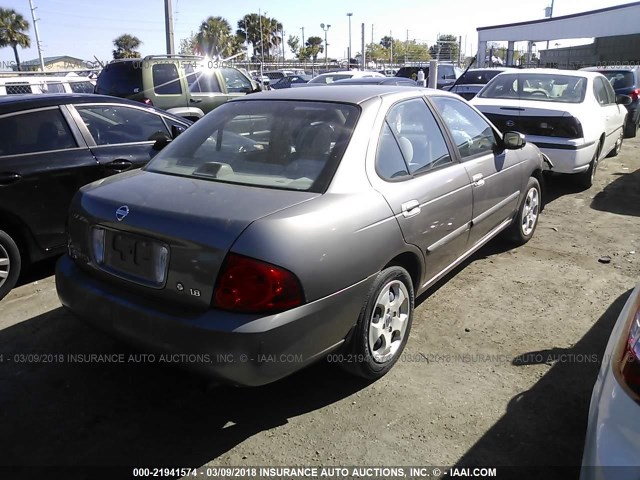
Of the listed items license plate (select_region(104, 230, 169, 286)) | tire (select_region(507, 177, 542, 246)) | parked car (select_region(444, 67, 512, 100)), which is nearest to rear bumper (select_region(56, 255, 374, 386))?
license plate (select_region(104, 230, 169, 286))

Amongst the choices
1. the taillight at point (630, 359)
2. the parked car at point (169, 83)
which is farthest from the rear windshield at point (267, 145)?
the parked car at point (169, 83)

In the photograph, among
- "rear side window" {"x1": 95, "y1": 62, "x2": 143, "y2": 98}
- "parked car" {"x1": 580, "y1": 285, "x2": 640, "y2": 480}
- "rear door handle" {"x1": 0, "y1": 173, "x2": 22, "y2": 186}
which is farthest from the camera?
"rear side window" {"x1": 95, "y1": 62, "x2": 143, "y2": 98}

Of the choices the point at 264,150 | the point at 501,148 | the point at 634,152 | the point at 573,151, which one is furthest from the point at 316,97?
the point at 634,152

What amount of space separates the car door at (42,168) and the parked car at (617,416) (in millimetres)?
4160

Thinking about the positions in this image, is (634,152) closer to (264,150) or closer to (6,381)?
(264,150)

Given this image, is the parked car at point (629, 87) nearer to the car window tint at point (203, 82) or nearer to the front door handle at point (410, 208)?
the car window tint at point (203, 82)

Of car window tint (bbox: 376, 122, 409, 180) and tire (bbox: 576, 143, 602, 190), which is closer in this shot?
car window tint (bbox: 376, 122, 409, 180)

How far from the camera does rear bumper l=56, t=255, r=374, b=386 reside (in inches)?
90.4

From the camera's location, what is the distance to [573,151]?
6707 mm

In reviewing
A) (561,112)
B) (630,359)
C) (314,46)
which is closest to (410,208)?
(630,359)

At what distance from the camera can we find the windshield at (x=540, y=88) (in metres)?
7.57

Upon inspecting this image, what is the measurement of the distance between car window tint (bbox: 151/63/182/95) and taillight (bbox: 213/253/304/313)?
7880 millimetres

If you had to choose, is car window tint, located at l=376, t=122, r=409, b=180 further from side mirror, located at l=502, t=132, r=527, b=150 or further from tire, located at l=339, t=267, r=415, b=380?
side mirror, located at l=502, t=132, r=527, b=150

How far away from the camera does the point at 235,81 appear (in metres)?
11.5
